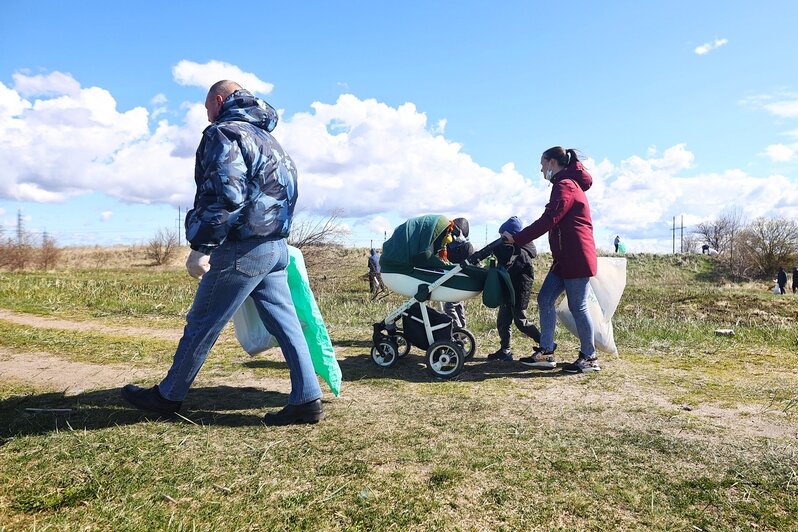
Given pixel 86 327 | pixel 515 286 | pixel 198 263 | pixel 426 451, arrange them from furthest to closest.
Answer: pixel 86 327 < pixel 515 286 < pixel 198 263 < pixel 426 451

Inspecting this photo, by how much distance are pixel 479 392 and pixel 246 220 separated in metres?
2.27

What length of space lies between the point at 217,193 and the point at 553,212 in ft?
10.3

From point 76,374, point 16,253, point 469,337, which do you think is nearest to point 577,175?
point 469,337

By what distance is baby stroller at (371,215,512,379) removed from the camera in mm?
5273

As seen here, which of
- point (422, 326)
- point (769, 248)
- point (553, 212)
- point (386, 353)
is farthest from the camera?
point (769, 248)

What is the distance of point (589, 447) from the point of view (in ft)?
→ 9.90

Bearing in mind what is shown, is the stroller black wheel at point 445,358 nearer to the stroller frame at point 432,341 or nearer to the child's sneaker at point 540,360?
the stroller frame at point 432,341

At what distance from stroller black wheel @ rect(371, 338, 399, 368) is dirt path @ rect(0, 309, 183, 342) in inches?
120

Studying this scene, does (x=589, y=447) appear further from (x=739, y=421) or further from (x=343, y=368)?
(x=343, y=368)

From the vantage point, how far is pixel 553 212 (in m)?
5.16

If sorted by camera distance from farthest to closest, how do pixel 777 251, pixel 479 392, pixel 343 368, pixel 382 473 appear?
pixel 777 251, pixel 343 368, pixel 479 392, pixel 382 473

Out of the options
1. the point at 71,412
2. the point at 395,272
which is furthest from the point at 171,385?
the point at 395,272

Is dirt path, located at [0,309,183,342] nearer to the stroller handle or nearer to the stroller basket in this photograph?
the stroller basket

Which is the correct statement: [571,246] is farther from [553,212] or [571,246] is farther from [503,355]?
[503,355]
